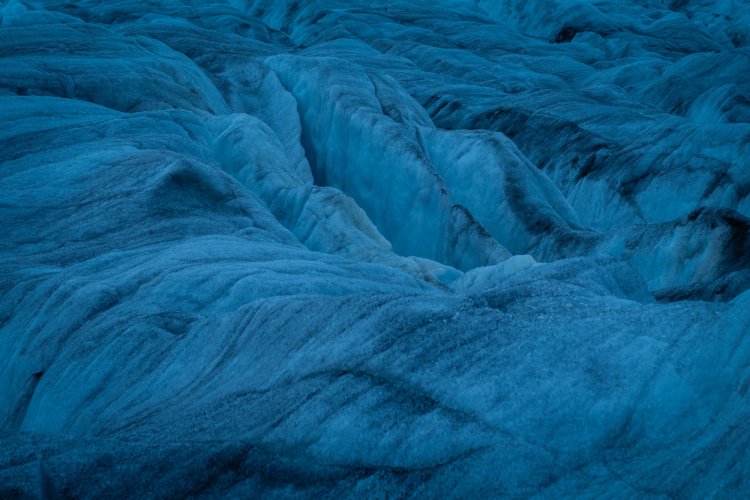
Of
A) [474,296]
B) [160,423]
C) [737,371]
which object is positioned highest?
[737,371]

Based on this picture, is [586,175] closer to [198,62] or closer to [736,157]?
[736,157]

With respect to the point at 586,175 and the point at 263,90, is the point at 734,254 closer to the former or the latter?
the point at 586,175

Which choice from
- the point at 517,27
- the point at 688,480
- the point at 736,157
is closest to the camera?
the point at 688,480

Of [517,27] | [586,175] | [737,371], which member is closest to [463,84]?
[586,175]

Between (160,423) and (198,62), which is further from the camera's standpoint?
(198,62)

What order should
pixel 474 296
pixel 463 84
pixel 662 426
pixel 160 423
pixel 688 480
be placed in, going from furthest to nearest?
pixel 463 84 → pixel 474 296 → pixel 160 423 → pixel 662 426 → pixel 688 480

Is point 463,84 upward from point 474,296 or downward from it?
downward
